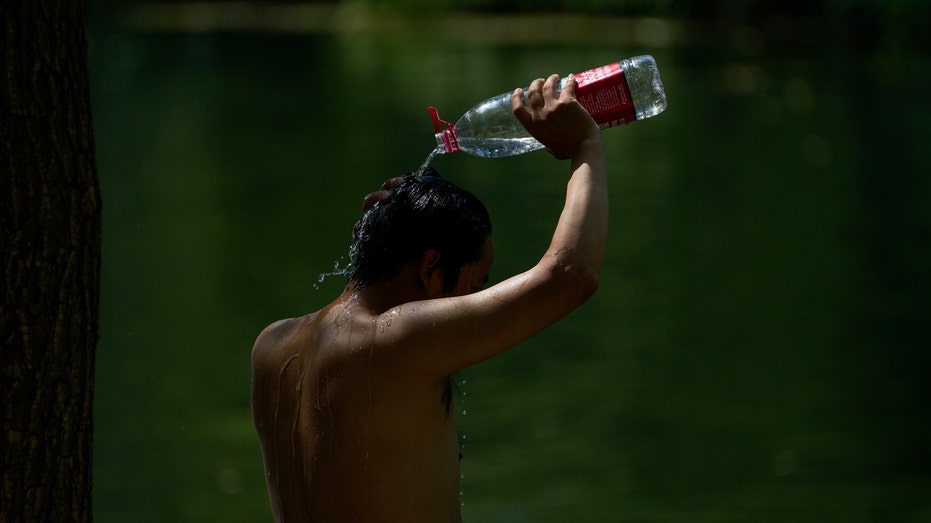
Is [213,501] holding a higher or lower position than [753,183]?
lower

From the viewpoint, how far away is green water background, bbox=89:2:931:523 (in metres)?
5.84

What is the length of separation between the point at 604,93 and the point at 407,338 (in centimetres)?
70

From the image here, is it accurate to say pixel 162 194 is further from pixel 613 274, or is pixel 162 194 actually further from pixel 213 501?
pixel 213 501

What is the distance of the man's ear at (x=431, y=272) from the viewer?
8.46 ft

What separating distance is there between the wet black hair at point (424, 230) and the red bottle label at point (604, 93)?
0.35 m

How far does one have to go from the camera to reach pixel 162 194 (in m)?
11.0

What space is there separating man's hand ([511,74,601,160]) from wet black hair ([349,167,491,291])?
0.62ft

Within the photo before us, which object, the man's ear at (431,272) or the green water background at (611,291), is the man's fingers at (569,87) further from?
the green water background at (611,291)

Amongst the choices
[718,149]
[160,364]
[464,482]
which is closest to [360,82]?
[718,149]

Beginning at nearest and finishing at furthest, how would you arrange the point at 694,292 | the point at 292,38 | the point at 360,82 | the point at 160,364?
the point at 160,364 < the point at 694,292 < the point at 360,82 < the point at 292,38

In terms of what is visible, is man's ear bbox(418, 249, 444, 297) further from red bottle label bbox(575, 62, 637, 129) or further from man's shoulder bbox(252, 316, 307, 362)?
red bottle label bbox(575, 62, 637, 129)

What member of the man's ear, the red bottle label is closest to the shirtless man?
the man's ear

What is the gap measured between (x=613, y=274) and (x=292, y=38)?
16.3 metres

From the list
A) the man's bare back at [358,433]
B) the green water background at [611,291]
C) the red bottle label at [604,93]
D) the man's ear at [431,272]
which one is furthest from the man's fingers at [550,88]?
the green water background at [611,291]
